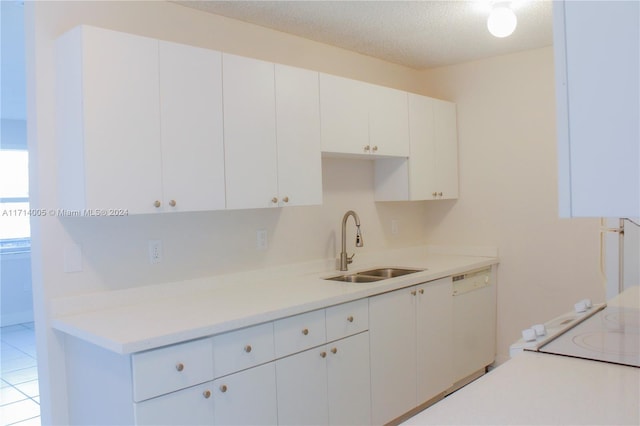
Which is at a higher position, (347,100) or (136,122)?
(347,100)

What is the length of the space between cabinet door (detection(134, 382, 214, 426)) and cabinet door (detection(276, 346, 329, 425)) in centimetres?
39

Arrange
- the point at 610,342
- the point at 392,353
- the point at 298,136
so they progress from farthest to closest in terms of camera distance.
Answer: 1. the point at 392,353
2. the point at 298,136
3. the point at 610,342

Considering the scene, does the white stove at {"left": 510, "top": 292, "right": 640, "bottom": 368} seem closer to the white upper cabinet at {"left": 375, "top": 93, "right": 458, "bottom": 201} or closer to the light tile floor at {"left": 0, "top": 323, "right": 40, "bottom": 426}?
the white upper cabinet at {"left": 375, "top": 93, "right": 458, "bottom": 201}

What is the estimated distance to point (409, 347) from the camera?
3.12m

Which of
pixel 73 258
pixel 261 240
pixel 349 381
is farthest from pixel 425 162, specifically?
pixel 73 258

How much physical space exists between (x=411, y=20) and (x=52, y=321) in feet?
8.29

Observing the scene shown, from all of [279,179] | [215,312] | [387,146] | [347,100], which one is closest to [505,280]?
[387,146]

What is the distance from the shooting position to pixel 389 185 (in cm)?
383

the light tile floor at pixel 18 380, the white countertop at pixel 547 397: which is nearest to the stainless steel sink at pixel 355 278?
the white countertop at pixel 547 397

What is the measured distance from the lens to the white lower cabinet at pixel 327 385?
7.70ft

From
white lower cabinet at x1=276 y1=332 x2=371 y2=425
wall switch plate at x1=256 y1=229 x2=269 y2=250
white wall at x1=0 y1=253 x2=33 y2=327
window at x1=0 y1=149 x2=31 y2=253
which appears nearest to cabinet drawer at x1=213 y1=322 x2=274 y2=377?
white lower cabinet at x1=276 y1=332 x2=371 y2=425

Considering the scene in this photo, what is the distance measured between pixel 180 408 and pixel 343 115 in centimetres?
194

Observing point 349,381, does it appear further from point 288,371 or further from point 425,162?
point 425,162

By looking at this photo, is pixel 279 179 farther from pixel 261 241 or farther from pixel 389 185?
pixel 389 185
